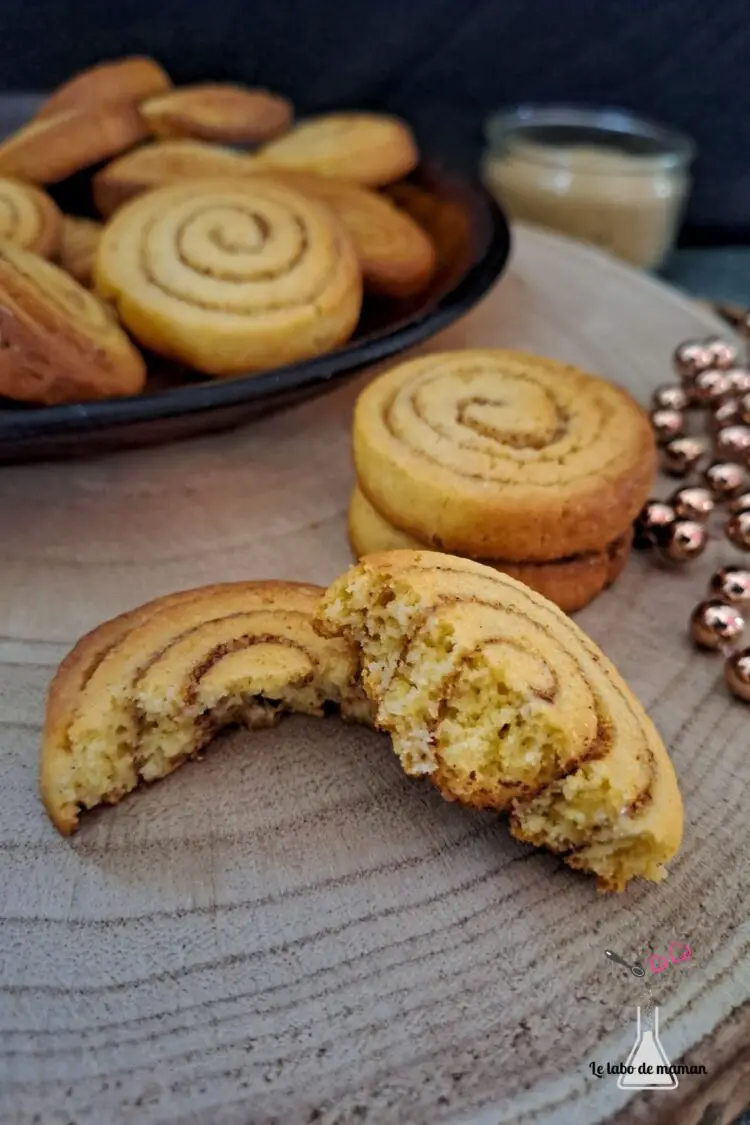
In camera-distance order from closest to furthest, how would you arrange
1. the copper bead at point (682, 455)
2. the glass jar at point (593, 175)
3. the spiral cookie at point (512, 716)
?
the spiral cookie at point (512, 716)
the copper bead at point (682, 455)
the glass jar at point (593, 175)

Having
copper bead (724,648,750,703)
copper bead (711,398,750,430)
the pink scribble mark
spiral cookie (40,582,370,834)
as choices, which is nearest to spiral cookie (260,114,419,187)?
copper bead (711,398,750,430)

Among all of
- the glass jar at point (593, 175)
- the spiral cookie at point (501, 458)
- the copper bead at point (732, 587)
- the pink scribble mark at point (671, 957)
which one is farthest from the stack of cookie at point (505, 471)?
the glass jar at point (593, 175)

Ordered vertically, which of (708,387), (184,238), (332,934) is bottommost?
(332,934)

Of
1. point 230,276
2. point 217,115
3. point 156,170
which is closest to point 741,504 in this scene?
point 230,276

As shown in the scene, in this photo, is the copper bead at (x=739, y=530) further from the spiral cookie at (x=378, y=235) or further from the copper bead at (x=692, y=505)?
the spiral cookie at (x=378, y=235)

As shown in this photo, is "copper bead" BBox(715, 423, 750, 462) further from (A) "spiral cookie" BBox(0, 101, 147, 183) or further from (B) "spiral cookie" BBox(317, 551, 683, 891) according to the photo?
(A) "spiral cookie" BBox(0, 101, 147, 183)

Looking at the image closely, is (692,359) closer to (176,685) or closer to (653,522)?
(653,522)

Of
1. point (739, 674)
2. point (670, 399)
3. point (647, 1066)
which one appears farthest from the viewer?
point (670, 399)
